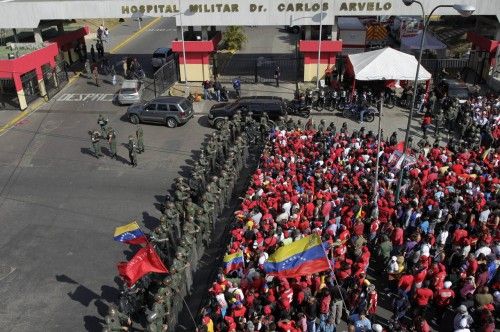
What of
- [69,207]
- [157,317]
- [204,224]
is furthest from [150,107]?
[157,317]

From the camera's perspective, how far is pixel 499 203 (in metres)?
14.0

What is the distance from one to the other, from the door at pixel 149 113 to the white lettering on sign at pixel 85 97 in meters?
5.96

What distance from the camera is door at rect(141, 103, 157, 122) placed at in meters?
25.2

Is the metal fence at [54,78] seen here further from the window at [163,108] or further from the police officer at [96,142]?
the police officer at [96,142]

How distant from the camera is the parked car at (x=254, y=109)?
23922mm

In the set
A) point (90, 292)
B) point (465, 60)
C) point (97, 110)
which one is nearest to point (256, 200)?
point (90, 292)

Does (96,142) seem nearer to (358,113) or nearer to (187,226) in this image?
(187,226)

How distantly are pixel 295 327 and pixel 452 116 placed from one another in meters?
16.0

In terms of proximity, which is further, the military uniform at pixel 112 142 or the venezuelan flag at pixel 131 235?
Answer: the military uniform at pixel 112 142

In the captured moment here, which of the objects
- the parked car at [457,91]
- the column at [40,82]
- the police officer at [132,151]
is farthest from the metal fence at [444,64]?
the column at [40,82]

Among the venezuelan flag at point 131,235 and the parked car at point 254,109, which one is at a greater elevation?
the venezuelan flag at point 131,235

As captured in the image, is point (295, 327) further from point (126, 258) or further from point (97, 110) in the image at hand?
point (97, 110)

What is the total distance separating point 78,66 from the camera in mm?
37281

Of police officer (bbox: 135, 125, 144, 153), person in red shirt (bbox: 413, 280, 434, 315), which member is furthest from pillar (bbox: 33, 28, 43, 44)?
person in red shirt (bbox: 413, 280, 434, 315)
